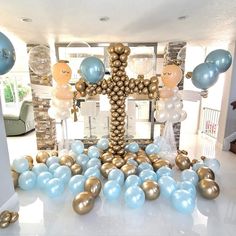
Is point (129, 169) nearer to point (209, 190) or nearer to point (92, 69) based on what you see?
point (209, 190)

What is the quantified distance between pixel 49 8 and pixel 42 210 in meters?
1.99

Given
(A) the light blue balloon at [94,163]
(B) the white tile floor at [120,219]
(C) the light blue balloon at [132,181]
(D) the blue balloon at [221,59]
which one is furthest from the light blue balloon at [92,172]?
(D) the blue balloon at [221,59]

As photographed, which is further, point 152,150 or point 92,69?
point 152,150

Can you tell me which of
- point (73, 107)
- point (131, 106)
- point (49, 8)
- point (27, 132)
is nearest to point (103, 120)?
point (131, 106)

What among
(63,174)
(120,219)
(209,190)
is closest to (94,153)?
(63,174)

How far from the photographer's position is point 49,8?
1.78 meters

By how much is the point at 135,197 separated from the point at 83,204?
0.51 m

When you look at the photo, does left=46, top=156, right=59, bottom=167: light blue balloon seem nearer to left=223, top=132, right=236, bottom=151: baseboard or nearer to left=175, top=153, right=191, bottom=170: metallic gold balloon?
left=175, top=153, right=191, bottom=170: metallic gold balloon

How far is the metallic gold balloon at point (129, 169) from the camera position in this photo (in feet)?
7.83

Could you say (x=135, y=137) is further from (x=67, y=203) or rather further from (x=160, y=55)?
(x=67, y=203)

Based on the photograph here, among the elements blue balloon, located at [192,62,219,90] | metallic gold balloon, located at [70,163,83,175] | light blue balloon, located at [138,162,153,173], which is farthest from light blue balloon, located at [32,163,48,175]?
blue balloon, located at [192,62,219,90]

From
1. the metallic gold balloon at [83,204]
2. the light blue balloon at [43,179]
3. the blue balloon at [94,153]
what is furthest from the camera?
the blue balloon at [94,153]

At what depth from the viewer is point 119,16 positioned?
6.58 feet

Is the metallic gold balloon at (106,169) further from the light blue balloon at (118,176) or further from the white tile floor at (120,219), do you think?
the white tile floor at (120,219)
